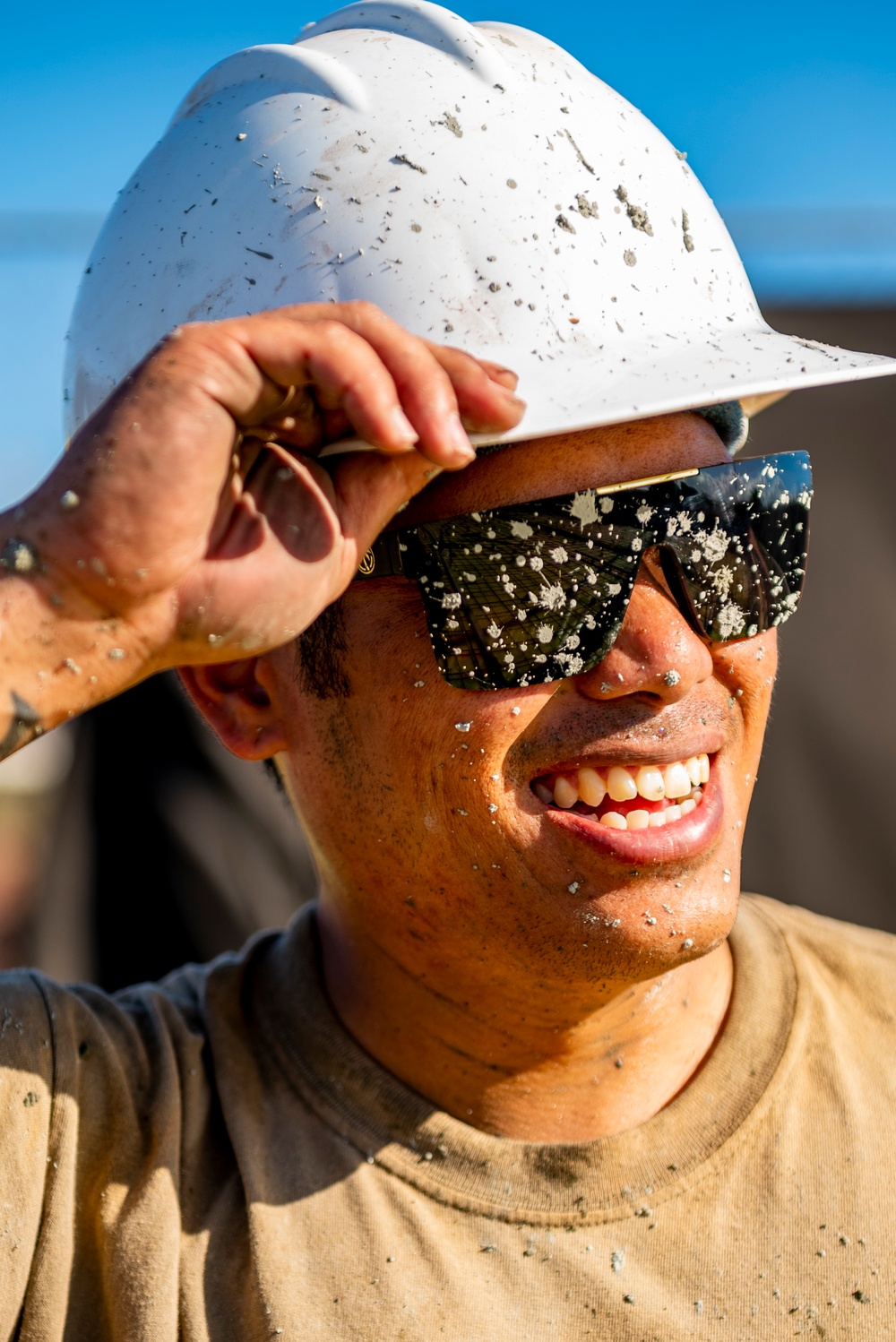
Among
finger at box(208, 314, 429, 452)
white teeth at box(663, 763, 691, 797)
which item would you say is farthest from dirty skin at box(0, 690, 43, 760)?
white teeth at box(663, 763, 691, 797)

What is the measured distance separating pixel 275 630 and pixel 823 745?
3.35m

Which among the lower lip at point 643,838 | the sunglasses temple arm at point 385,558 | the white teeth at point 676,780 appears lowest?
the lower lip at point 643,838

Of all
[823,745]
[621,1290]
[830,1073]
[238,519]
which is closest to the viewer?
[238,519]

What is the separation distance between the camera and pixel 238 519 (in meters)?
1.60

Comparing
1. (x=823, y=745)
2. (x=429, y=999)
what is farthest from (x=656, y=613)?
(x=823, y=745)

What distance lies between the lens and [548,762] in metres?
1.92

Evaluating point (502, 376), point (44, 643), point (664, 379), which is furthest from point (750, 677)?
point (44, 643)

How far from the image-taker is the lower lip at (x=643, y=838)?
75.2 inches

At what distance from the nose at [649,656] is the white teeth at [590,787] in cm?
13

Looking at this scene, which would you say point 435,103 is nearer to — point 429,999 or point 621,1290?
point 429,999

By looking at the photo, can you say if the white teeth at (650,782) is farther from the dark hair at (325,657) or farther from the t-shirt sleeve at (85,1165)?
the t-shirt sleeve at (85,1165)

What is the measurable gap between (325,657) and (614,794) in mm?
560

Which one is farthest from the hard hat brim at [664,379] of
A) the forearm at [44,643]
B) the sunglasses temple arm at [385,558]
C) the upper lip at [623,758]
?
the upper lip at [623,758]

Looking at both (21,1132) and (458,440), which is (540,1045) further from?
(458,440)
